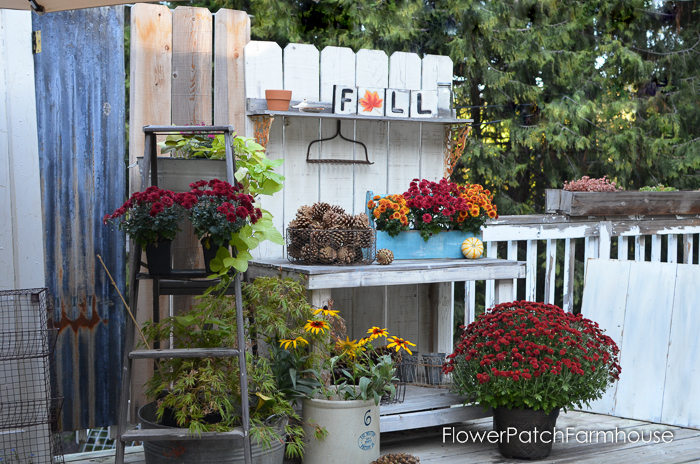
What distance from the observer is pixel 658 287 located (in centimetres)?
354

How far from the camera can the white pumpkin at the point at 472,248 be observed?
131 inches

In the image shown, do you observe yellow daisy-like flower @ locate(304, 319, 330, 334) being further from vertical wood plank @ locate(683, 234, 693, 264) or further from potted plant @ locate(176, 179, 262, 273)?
vertical wood plank @ locate(683, 234, 693, 264)

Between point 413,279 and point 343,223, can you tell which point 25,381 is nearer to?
point 343,223

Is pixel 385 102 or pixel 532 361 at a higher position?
pixel 385 102

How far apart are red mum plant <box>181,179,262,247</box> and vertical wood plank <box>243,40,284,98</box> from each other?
3.36 feet

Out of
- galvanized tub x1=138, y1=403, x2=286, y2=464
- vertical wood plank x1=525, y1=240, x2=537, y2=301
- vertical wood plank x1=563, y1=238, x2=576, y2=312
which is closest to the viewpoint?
galvanized tub x1=138, y1=403, x2=286, y2=464

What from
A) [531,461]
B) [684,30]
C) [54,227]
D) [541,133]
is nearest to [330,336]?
[531,461]

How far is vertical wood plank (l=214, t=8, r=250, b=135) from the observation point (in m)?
3.31

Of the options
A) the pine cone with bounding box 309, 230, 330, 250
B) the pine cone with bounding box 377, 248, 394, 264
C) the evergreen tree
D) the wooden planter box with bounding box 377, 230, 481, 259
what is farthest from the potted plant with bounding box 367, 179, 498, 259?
the evergreen tree

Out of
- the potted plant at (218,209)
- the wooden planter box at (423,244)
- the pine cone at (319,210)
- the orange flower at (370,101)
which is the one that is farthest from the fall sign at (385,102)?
the potted plant at (218,209)

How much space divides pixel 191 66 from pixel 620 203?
263 cm

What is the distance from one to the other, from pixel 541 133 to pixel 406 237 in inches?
Result: 154

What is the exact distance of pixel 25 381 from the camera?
2.89m

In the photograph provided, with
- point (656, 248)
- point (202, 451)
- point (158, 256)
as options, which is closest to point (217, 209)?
point (158, 256)
